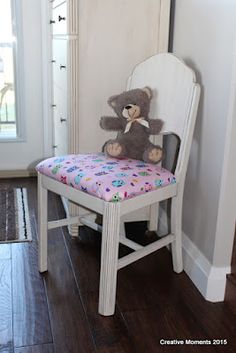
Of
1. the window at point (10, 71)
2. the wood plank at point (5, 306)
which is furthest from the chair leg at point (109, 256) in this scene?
the window at point (10, 71)

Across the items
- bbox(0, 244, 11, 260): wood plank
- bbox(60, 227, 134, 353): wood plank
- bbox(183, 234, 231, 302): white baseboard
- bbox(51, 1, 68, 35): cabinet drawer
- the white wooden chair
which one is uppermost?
bbox(51, 1, 68, 35): cabinet drawer

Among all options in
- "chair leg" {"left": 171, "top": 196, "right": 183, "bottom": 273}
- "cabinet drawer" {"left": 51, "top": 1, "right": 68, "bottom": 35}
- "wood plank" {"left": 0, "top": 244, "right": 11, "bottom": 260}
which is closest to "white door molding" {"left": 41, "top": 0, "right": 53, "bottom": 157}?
"cabinet drawer" {"left": 51, "top": 1, "right": 68, "bottom": 35}

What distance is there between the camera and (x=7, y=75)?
2.96 m

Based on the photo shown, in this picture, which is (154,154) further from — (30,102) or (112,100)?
(30,102)

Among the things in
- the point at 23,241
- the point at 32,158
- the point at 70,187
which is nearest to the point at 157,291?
the point at 70,187

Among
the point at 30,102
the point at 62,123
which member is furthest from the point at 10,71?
the point at 62,123

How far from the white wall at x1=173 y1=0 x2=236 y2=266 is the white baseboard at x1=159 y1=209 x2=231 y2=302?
3cm

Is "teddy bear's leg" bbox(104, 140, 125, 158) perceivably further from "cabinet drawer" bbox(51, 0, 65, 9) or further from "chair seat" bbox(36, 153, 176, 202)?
"cabinet drawer" bbox(51, 0, 65, 9)

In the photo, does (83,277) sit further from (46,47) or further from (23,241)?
(46,47)

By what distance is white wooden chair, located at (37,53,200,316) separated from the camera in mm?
1471

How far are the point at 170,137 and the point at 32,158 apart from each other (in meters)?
1.28

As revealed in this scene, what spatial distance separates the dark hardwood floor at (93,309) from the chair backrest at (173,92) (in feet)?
1.51

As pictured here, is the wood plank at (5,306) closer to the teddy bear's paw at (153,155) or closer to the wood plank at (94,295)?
the wood plank at (94,295)

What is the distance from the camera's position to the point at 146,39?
1.96m
